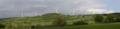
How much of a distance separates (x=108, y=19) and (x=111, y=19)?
209cm

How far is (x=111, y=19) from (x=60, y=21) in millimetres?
39564

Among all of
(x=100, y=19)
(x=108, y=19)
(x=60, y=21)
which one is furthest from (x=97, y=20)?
(x=60, y=21)

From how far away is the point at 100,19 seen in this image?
81.8m

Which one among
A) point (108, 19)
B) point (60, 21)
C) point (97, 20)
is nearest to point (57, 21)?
point (60, 21)

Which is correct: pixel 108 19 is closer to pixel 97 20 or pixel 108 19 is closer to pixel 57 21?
pixel 97 20

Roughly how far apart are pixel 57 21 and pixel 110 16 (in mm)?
42024

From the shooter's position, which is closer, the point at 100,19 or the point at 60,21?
the point at 60,21

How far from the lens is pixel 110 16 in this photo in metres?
80.0

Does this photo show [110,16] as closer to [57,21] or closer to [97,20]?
[97,20]

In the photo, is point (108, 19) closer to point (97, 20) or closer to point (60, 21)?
point (97, 20)

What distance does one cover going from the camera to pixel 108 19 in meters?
79.4

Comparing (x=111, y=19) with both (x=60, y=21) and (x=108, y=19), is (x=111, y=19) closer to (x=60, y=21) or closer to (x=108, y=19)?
(x=108, y=19)

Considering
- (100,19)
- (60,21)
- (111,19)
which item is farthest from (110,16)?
(60,21)

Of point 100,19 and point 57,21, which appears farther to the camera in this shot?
point 100,19
